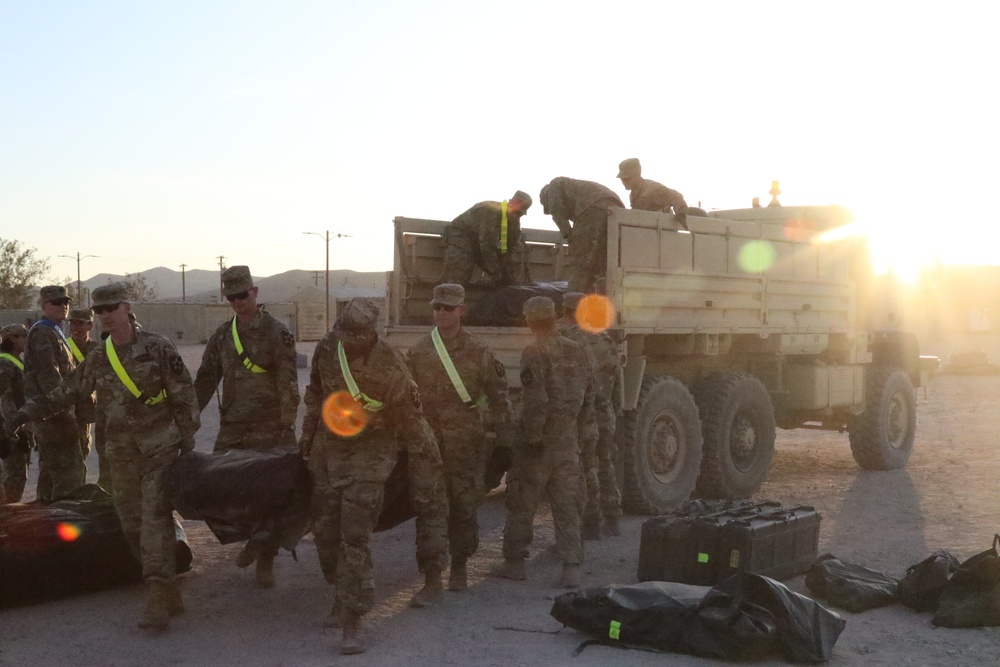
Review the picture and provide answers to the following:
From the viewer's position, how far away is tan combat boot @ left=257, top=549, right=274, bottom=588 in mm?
6852

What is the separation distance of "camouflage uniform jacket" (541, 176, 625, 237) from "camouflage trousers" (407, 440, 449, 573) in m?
3.43

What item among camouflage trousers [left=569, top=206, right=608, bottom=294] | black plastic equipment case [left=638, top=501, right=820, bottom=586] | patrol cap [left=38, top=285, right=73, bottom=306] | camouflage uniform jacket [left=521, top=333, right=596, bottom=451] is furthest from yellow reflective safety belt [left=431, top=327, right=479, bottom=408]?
patrol cap [left=38, top=285, right=73, bottom=306]

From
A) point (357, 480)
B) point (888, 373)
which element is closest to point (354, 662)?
point (357, 480)

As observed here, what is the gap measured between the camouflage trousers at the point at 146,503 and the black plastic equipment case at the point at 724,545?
279 cm

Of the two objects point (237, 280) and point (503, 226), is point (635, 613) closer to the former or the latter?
point (237, 280)

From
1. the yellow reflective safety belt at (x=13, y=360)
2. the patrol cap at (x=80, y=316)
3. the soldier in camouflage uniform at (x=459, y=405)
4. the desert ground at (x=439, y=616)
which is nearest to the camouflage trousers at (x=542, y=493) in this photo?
the desert ground at (x=439, y=616)

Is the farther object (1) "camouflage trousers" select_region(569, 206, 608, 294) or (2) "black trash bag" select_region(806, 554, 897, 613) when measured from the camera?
(1) "camouflage trousers" select_region(569, 206, 608, 294)

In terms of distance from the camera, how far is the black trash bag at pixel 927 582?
6.16m

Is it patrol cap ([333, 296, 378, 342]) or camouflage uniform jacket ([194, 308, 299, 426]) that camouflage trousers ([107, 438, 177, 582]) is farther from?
patrol cap ([333, 296, 378, 342])

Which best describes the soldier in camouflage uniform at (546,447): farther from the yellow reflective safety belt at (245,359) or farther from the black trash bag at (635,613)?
the yellow reflective safety belt at (245,359)

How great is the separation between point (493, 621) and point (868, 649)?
76.1 inches

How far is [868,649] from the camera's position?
5.58 meters

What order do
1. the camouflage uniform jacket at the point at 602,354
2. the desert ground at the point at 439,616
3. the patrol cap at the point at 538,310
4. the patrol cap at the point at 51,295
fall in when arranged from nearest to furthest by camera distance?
1. the desert ground at the point at 439,616
2. the patrol cap at the point at 538,310
3. the patrol cap at the point at 51,295
4. the camouflage uniform jacket at the point at 602,354

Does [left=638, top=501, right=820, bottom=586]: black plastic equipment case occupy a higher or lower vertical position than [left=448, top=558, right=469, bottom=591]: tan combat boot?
higher
